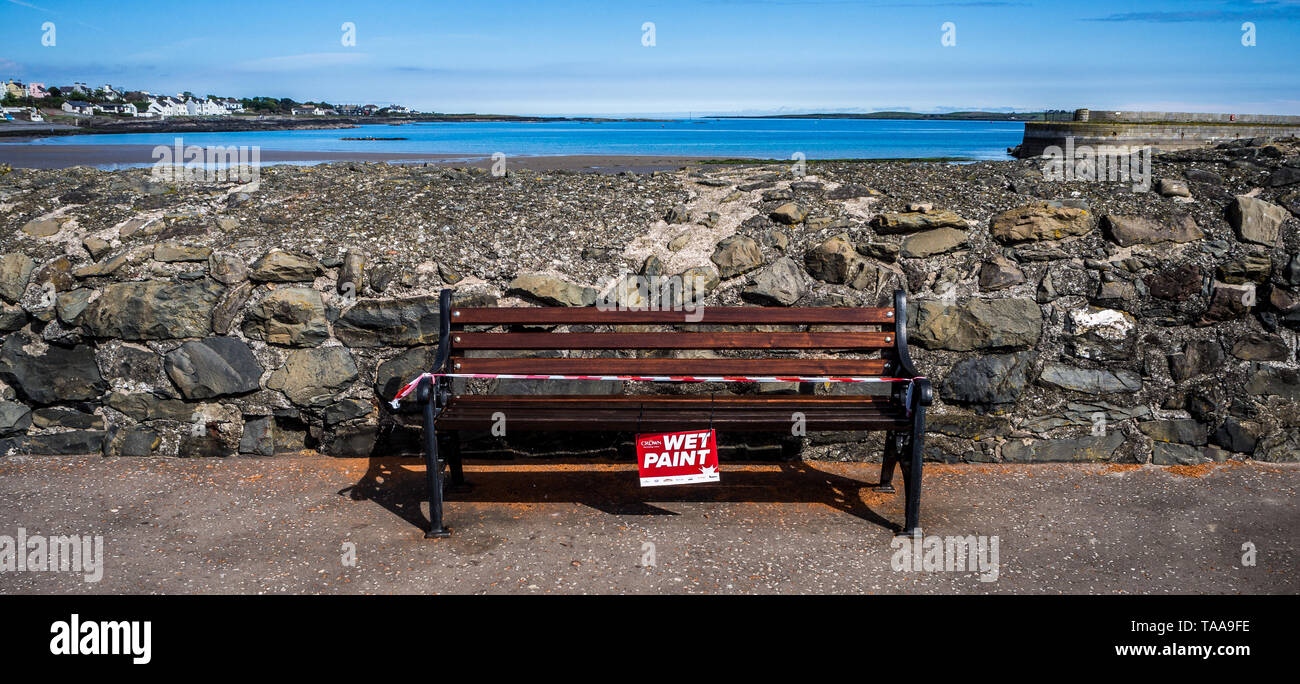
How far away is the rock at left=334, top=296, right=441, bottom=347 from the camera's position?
482 cm

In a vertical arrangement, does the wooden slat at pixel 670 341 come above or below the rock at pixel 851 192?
below

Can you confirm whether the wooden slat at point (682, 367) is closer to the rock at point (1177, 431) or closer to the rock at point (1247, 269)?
the rock at point (1177, 431)

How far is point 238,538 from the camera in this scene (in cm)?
388

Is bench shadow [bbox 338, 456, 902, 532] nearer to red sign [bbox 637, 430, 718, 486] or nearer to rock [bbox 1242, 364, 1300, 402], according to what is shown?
red sign [bbox 637, 430, 718, 486]

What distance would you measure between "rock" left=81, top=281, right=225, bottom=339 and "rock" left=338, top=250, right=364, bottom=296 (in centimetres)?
74

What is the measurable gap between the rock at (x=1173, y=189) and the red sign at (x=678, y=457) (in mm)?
3449

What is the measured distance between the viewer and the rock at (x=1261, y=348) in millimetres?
4727

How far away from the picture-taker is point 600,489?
448 cm

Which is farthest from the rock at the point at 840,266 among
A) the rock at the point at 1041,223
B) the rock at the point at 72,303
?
the rock at the point at 72,303

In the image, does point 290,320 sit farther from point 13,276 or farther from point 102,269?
point 13,276

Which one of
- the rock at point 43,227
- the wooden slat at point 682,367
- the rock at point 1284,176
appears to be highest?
the rock at point 1284,176

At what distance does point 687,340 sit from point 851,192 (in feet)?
6.54

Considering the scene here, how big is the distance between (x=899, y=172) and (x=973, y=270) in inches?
52.1

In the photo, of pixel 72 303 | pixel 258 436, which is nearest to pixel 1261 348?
pixel 258 436
